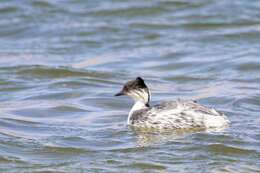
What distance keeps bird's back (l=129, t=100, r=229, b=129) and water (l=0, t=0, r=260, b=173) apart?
209 millimetres

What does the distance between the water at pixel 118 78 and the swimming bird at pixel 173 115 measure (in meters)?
0.21

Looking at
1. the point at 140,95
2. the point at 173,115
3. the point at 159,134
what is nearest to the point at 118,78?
the point at 140,95

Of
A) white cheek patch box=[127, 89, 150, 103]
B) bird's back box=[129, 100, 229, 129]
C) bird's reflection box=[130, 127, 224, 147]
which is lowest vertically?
bird's reflection box=[130, 127, 224, 147]

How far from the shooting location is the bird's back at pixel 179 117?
12.9 m

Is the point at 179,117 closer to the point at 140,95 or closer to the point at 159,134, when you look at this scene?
the point at 159,134

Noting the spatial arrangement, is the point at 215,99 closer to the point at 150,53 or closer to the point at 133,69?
the point at 133,69

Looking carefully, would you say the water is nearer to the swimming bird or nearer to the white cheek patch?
the swimming bird

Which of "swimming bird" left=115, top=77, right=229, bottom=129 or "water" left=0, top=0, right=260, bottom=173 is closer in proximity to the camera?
"water" left=0, top=0, right=260, bottom=173

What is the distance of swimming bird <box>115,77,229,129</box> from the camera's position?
12.9m

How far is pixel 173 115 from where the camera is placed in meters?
13.1

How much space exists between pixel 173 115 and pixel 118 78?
179 inches

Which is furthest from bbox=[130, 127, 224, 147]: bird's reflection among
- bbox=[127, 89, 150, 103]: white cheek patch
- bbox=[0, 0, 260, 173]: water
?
bbox=[127, 89, 150, 103]: white cheek patch

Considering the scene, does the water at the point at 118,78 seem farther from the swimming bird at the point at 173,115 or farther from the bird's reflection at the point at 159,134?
the swimming bird at the point at 173,115

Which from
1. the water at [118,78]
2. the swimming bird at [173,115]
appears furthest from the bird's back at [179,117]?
the water at [118,78]
